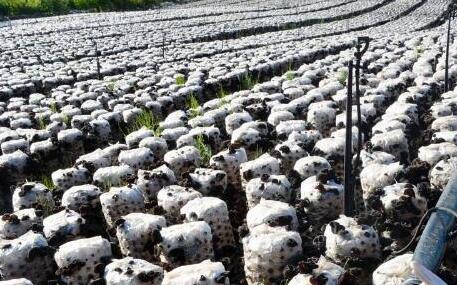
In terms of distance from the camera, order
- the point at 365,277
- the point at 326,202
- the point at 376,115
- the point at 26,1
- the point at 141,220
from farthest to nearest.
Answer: the point at 26,1 < the point at 376,115 < the point at 326,202 < the point at 141,220 < the point at 365,277

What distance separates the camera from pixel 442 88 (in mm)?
18203

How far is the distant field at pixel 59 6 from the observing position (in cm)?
7169

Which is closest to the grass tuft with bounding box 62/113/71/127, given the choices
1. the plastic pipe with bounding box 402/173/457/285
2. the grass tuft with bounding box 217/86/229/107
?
the grass tuft with bounding box 217/86/229/107

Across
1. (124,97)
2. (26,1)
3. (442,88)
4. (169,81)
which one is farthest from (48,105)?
(26,1)

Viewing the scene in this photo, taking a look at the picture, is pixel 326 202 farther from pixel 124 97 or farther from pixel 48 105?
pixel 48 105

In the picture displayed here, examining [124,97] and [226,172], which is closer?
[226,172]

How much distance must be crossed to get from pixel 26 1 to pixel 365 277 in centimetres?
7777

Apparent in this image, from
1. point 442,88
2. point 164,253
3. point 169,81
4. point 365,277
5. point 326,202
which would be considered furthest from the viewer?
point 169,81

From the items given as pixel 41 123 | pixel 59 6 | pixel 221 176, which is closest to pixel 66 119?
pixel 41 123

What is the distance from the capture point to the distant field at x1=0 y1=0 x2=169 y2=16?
235 feet

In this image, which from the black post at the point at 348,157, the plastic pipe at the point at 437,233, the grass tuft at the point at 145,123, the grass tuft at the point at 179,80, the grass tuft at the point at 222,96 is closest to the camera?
the plastic pipe at the point at 437,233

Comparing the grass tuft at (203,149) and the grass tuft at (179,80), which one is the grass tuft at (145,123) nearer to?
the grass tuft at (203,149)

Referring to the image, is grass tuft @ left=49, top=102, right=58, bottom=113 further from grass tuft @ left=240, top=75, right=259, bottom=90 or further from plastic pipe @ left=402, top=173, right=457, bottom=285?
plastic pipe @ left=402, top=173, right=457, bottom=285

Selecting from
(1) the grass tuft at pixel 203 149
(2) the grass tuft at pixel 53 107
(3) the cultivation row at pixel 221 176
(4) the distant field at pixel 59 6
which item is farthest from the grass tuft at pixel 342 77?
(4) the distant field at pixel 59 6
